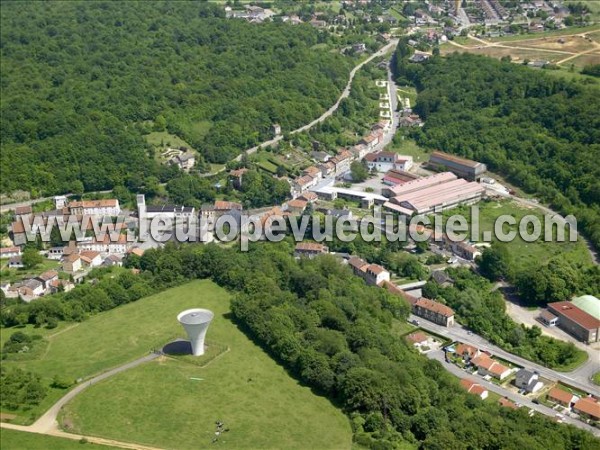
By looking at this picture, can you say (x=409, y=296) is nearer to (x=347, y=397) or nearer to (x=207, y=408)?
(x=347, y=397)

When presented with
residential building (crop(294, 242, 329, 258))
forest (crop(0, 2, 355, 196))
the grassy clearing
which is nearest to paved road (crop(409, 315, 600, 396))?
residential building (crop(294, 242, 329, 258))

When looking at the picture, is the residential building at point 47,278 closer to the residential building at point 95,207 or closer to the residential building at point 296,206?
the residential building at point 95,207

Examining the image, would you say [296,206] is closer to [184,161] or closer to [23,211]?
[184,161]

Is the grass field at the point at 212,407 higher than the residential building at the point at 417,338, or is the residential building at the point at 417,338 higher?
the grass field at the point at 212,407

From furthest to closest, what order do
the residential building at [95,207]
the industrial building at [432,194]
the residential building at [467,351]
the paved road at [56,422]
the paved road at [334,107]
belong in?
1. the paved road at [334,107]
2. the industrial building at [432,194]
3. the residential building at [95,207]
4. the residential building at [467,351]
5. the paved road at [56,422]

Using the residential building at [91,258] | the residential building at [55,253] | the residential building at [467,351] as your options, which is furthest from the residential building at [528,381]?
the residential building at [55,253]

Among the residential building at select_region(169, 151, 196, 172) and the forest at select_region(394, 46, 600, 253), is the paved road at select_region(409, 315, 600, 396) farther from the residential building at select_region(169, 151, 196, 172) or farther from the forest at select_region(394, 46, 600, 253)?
the residential building at select_region(169, 151, 196, 172)
